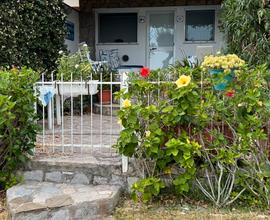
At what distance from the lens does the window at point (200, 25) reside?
35.2ft

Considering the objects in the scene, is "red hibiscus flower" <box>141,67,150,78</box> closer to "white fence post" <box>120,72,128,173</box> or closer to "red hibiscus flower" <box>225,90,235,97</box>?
"white fence post" <box>120,72,128,173</box>

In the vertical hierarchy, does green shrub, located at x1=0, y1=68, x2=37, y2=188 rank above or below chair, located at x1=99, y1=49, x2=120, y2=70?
below

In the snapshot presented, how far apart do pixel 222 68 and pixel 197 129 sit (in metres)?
0.68

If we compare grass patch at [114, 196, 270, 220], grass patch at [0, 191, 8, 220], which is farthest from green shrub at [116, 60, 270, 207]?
grass patch at [0, 191, 8, 220]

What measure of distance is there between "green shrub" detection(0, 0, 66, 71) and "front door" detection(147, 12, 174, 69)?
3.17 meters

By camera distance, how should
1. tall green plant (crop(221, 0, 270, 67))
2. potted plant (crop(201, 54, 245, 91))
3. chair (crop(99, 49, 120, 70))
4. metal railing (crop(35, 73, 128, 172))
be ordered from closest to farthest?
potted plant (crop(201, 54, 245, 91)), metal railing (crop(35, 73, 128, 172)), tall green plant (crop(221, 0, 270, 67)), chair (crop(99, 49, 120, 70))

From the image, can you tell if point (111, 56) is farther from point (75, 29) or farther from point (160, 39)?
point (160, 39)

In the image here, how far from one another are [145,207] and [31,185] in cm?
128

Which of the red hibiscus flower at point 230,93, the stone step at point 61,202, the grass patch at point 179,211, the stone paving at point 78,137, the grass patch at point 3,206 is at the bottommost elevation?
the grass patch at point 3,206

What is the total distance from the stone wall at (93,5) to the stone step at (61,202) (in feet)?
23.9

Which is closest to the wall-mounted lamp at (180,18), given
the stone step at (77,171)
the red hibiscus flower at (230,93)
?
the stone step at (77,171)

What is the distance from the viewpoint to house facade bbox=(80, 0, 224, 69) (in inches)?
422

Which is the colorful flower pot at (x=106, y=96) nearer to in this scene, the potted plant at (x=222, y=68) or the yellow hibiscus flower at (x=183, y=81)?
the potted plant at (x=222, y=68)

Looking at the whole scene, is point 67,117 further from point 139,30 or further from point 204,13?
point 204,13
